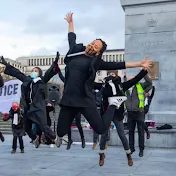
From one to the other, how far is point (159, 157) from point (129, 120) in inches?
49.2

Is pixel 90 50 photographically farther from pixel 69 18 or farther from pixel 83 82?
pixel 69 18

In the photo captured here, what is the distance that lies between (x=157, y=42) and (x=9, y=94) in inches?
426

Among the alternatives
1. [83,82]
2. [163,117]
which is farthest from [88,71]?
[163,117]

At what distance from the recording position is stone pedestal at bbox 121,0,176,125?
46.2ft

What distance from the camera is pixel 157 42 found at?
14367 millimetres

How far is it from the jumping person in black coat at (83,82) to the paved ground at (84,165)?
165 centimetres

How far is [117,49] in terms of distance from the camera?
12794cm

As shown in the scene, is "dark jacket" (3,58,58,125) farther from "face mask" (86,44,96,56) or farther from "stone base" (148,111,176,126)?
"stone base" (148,111,176,126)

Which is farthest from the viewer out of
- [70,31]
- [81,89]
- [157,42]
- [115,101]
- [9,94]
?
[9,94]

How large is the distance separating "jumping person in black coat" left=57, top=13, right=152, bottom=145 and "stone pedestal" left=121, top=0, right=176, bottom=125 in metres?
8.67

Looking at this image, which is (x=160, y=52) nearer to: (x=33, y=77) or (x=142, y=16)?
(x=142, y=16)

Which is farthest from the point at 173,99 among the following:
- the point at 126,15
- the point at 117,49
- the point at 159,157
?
the point at 117,49

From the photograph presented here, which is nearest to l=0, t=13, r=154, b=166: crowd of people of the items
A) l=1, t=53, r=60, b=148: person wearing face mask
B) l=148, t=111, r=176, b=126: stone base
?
l=1, t=53, r=60, b=148: person wearing face mask

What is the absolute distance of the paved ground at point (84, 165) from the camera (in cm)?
693
